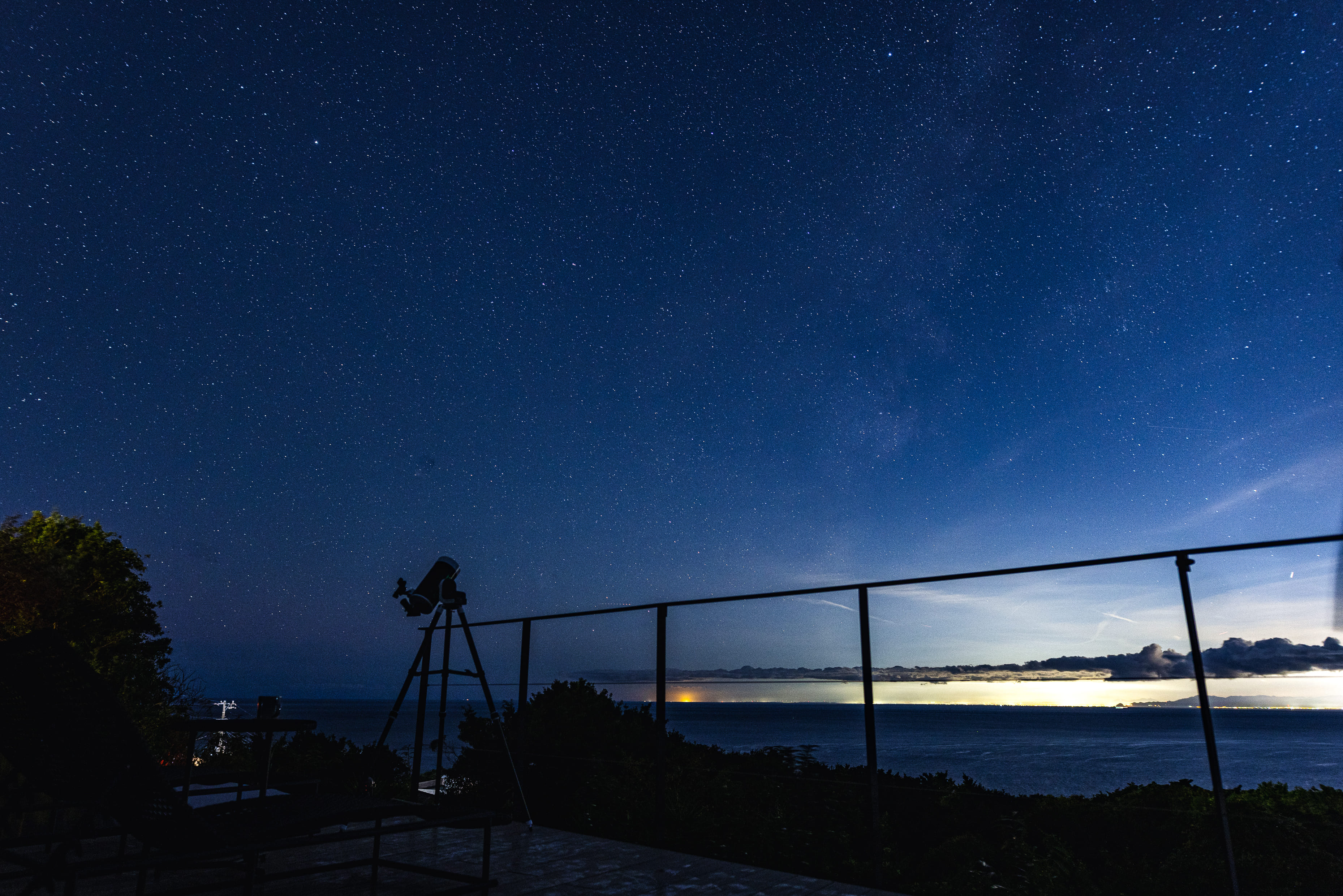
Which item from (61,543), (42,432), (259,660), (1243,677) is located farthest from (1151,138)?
(259,660)

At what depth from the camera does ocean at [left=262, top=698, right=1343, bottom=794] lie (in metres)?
39.0

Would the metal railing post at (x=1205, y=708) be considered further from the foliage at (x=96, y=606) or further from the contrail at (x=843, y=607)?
the foliage at (x=96, y=606)

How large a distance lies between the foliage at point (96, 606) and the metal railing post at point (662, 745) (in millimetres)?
2876

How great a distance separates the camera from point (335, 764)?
6.23 metres

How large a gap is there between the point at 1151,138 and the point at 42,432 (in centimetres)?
1390

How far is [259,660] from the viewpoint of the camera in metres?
32.9

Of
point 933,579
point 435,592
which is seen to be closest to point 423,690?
point 435,592

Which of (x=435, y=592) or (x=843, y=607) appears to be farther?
(x=435, y=592)

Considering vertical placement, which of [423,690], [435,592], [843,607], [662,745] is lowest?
[662,745]

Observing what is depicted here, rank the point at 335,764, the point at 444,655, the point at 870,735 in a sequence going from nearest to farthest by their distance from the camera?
the point at 870,735 < the point at 444,655 < the point at 335,764

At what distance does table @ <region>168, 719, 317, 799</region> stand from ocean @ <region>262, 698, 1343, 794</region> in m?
6.27

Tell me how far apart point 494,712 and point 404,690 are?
75cm

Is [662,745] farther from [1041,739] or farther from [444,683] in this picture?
[1041,739]

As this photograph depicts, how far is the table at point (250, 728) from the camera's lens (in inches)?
108
